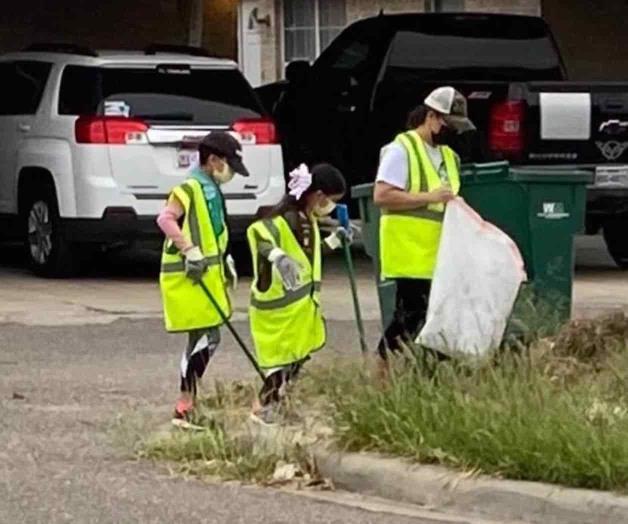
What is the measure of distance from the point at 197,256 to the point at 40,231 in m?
7.03

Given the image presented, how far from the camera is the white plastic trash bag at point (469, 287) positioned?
9391mm

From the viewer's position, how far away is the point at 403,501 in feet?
27.3

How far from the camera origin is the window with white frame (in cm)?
2788

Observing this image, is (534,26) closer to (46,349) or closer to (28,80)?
(28,80)

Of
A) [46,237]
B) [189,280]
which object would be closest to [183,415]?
[189,280]

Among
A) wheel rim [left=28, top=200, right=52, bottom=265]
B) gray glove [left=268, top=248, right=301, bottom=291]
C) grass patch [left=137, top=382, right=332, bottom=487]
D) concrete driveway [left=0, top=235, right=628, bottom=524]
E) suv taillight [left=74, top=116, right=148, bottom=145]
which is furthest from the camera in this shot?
wheel rim [left=28, top=200, right=52, bottom=265]

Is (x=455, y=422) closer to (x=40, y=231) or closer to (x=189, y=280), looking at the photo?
(x=189, y=280)

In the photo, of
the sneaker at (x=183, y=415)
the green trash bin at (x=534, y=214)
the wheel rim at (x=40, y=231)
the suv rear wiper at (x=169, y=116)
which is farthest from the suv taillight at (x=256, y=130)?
the sneaker at (x=183, y=415)

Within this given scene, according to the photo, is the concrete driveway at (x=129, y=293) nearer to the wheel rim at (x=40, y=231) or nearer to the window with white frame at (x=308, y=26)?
the wheel rim at (x=40, y=231)

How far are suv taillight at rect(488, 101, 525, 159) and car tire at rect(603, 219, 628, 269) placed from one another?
217cm

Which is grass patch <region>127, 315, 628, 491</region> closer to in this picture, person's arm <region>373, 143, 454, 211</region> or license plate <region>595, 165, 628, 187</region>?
person's arm <region>373, 143, 454, 211</region>

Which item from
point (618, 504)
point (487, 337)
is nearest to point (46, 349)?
point (487, 337)

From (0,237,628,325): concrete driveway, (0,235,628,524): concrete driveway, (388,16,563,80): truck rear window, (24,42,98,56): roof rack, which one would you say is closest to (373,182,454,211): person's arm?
(0,235,628,524): concrete driveway

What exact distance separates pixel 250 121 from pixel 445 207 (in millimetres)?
6516
